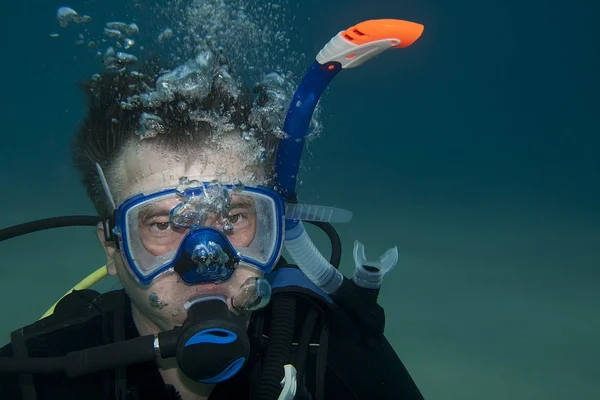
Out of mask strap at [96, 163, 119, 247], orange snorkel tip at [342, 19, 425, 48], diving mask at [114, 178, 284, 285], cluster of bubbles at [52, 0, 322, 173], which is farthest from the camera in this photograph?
cluster of bubbles at [52, 0, 322, 173]

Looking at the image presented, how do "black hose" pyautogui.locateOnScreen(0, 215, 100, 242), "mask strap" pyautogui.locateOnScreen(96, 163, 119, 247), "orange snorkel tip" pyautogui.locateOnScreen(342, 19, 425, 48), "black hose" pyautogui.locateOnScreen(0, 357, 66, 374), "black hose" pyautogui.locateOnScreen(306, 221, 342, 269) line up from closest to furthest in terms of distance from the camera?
"black hose" pyautogui.locateOnScreen(0, 357, 66, 374) → "orange snorkel tip" pyautogui.locateOnScreen(342, 19, 425, 48) → "mask strap" pyautogui.locateOnScreen(96, 163, 119, 247) → "black hose" pyautogui.locateOnScreen(0, 215, 100, 242) → "black hose" pyautogui.locateOnScreen(306, 221, 342, 269)

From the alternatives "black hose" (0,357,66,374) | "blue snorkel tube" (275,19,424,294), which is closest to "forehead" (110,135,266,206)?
"blue snorkel tube" (275,19,424,294)

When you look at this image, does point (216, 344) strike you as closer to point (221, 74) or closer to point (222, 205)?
point (222, 205)

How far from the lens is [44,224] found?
259 centimetres

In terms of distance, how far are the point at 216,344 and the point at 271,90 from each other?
144 centimetres

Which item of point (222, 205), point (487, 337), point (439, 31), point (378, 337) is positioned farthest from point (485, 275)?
point (439, 31)

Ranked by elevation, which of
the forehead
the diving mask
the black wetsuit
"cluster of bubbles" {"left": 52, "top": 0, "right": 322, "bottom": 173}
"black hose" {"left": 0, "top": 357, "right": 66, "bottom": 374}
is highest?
"cluster of bubbles" {"left": 52, "top": 0, "right": 322, "bottom": 173}

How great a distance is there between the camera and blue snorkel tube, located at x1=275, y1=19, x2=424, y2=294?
68.9 inches

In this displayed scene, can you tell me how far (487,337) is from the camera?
738 cm

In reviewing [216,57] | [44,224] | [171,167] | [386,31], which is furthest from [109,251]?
[386,31]

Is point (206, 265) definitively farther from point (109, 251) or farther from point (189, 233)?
point (109, 251)

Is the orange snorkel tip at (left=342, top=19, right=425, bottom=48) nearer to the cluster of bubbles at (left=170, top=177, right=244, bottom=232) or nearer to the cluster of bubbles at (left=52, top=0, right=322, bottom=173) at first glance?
the cluster of bubbles at (left=52, top=0, right=322, bottom=173)

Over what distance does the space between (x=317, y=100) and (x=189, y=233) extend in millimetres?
827

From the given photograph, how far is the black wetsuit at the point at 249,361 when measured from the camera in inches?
77.2
